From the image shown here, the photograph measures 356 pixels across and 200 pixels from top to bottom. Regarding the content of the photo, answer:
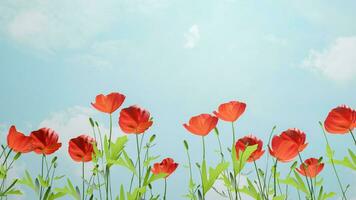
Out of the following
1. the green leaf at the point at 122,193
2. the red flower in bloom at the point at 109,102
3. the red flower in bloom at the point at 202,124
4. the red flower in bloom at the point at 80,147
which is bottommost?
the green leaf at the point at 122,193

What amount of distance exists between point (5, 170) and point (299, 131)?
52.3 inches

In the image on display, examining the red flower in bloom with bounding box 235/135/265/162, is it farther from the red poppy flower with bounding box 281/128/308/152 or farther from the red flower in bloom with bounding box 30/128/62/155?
the red flower in bloom with bounding box 30/128/62/155

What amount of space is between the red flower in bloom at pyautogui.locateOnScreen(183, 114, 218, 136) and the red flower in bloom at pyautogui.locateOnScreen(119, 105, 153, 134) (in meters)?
0.21

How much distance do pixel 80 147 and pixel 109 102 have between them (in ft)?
0.79

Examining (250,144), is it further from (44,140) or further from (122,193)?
(44,140)

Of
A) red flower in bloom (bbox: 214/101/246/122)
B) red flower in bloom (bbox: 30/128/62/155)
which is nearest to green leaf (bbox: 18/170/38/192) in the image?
red flower in bloom (bbox: 30/128/62/155)

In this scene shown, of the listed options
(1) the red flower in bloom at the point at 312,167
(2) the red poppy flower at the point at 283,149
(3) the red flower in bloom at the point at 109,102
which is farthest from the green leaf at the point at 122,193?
(1) the red flower in bloom at the point at 312,167

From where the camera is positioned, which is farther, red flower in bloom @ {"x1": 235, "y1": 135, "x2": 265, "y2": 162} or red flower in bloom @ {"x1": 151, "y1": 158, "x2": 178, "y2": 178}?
red flower in bloom @ {"x1": 151, "y1": 158, "x2": 178, "y2": 178}

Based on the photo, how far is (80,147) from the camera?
1.90 metres

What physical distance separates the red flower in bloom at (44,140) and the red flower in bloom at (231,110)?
2.48 feet

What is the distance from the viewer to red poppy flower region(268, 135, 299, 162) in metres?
1.79

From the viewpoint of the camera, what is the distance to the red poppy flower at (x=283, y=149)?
70.3 inches

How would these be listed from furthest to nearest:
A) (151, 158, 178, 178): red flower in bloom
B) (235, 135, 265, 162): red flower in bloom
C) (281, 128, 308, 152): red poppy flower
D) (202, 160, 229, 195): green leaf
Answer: (151, 158, 178, 178): red flower in bloom < (235, 135, 265, 162): red flower in bloom < (281, 128, 308, 152): red poppy flower < (202, 160, 229, 195): green leaf

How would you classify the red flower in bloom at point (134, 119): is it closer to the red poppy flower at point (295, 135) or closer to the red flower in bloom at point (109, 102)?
the red flower in bloom at point (109, 102)
